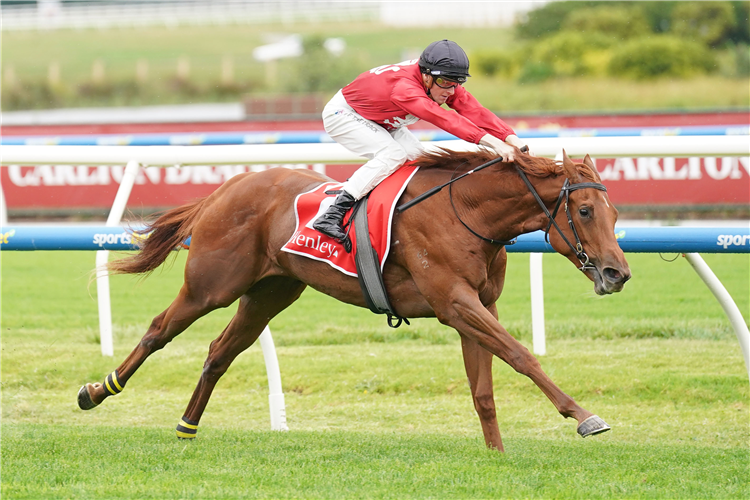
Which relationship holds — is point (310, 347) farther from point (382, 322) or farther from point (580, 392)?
point (580, 392)

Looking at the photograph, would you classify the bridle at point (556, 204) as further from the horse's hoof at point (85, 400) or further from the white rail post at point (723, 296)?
the horse's hoof at point (85, 400)

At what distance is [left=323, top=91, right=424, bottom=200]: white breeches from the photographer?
4.21 metres

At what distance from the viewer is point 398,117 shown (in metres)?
4.38

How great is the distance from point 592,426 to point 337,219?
1.45 m

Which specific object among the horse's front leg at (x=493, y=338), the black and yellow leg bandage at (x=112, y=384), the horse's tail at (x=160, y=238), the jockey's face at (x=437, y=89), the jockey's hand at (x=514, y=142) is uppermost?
the jockey's face at (x=437, y=89)

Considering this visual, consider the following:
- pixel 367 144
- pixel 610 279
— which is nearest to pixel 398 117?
pixel 367 144

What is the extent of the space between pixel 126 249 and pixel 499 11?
42.6 meters

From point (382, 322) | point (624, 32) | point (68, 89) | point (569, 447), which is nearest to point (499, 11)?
point (624, 32)

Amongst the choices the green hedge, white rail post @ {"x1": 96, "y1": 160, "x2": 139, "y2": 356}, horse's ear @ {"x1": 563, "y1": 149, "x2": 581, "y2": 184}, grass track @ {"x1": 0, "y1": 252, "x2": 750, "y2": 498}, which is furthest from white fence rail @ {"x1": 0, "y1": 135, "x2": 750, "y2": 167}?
Result: the green hedge

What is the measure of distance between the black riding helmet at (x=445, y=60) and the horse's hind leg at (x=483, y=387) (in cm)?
108

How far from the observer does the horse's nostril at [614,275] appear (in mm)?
3662

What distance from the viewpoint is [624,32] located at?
31750 millimetres

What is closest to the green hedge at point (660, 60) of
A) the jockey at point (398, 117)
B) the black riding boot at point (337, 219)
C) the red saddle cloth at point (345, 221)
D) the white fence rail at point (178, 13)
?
the jockey at point (398, 117)

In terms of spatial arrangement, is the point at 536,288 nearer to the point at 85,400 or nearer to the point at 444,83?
the point at 444,83
